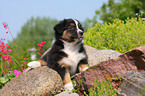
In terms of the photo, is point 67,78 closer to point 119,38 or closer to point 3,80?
point 3,80

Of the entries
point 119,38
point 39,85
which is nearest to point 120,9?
point 119,38

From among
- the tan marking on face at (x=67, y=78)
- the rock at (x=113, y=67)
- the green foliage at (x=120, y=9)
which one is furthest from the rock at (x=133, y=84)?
the green foliage at (x=120, y=9)

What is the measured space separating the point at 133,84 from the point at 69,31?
215cm

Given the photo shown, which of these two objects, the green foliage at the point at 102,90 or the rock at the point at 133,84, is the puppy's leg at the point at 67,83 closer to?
the green foliage at the point at 102,90

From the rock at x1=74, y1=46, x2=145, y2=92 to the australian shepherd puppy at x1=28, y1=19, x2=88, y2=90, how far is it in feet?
1.61

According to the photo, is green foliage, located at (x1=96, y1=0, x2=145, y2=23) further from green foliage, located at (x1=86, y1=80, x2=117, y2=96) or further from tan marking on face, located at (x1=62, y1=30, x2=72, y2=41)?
green foliage, located at (x1=86, y1=80, x2=117, y2=96)

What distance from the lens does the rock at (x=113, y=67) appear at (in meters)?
4.62

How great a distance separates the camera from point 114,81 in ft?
15.0

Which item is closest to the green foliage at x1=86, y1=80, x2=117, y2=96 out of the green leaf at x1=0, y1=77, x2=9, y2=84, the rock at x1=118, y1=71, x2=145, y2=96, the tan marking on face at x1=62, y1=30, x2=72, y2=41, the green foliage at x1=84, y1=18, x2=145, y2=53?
the rock at x1=118, y1=71, x2=145, y2=96

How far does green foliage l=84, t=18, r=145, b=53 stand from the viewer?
8023mm

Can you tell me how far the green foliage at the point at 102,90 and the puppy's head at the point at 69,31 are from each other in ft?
4.54

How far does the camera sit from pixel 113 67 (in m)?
4.71

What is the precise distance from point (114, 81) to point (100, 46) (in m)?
3.99

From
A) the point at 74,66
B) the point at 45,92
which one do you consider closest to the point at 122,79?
the point at 74,66
